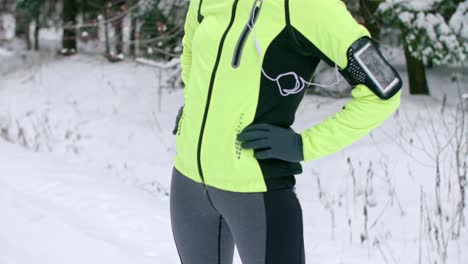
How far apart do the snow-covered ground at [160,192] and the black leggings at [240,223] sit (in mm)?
1669

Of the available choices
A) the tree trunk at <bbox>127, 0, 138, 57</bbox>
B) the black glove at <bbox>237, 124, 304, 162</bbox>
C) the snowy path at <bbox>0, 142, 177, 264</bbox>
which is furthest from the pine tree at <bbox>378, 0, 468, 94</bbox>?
the black glove at <bbox>237, 124, 304, 162</bbox>

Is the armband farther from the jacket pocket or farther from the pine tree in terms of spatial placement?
the pine tree

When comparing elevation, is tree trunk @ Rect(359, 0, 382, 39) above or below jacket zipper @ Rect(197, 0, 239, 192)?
below

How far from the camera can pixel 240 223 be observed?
1.93 meters

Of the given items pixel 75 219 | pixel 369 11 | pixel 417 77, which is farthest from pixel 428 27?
pixel 75 219

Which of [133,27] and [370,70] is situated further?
[133,27]

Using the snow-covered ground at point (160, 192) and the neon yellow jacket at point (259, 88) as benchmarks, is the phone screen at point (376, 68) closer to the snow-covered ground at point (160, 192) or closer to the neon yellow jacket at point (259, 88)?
the neon yellow jacket at point (259, 88)

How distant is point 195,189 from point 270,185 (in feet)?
0.99

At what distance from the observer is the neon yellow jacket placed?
5.65ft

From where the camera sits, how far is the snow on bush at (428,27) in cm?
731

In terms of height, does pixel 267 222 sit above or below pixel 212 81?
below

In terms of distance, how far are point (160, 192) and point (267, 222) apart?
445 centimetres

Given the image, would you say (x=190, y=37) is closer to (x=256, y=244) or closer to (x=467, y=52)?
(x=256, y=244)

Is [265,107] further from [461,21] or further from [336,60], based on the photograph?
[461,21]
